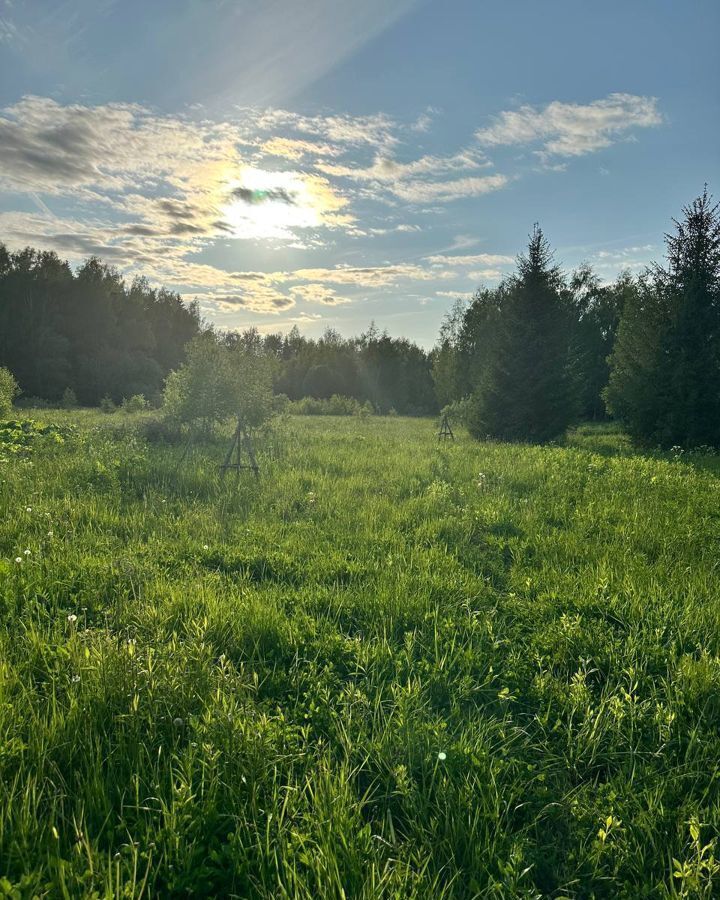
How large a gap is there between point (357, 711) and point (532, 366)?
1961cm

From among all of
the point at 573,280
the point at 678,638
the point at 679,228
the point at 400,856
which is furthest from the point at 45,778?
the point at 573,280

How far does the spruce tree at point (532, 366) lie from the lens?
20203 mm

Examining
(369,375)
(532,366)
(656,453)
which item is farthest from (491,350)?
(369,375)

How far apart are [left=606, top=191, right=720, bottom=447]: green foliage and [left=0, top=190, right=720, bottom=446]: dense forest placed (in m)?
0.04

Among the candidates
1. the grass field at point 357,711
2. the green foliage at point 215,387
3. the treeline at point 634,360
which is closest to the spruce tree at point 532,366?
the treeline at point 634,360

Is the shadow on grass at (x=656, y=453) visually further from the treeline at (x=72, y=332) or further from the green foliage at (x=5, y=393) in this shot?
the treeline at (x=72, y=332)

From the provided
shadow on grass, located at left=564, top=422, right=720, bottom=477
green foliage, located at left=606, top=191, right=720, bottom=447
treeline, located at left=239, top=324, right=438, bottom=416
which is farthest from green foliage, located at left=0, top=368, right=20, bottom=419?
treeline, located at left=239, top=324, right=438, bottom=416

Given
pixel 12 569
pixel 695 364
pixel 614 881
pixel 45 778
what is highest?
pixel 695 364

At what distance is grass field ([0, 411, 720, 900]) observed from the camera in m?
2.04

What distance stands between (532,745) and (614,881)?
713 millimetres

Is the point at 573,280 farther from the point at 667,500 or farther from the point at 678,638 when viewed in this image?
the point at 678,638

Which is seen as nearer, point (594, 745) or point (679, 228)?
point (594, 745)

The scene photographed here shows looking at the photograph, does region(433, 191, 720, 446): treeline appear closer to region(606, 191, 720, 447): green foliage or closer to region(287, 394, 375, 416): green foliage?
region(606, 191, 720, 447): green foliage

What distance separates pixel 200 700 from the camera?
9.37ft
